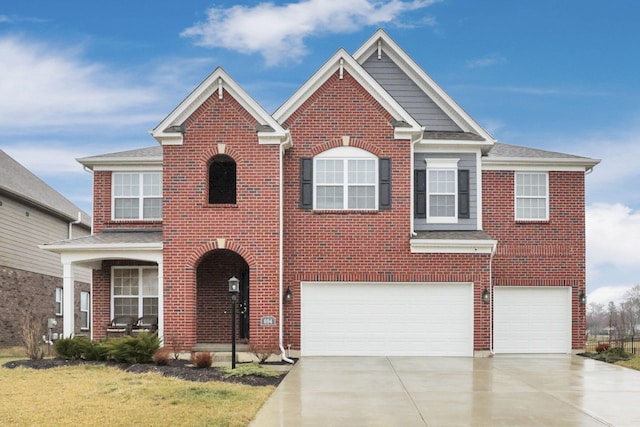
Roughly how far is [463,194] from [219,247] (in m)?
7.95

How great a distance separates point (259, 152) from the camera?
2191 centimetres

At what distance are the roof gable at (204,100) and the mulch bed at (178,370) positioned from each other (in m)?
6.51

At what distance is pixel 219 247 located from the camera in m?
21.8

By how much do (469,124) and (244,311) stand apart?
9441 mm

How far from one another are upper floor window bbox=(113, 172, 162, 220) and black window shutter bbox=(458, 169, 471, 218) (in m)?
9.73

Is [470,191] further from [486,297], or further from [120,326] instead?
[120,326]

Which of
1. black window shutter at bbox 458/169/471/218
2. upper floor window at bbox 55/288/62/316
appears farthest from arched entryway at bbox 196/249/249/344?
upper floor window at bbox 55/288/62/316

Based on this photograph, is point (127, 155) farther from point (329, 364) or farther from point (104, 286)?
point (329, 364)

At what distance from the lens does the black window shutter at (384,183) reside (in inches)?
902

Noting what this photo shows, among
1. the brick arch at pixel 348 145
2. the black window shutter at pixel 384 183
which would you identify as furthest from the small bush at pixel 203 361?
the brick arch at pixel 348 145

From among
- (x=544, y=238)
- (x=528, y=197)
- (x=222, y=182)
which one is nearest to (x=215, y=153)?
(x=222, y=182)

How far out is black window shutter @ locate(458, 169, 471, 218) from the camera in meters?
24.1

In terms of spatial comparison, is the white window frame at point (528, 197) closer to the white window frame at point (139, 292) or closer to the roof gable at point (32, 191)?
the white window frame at point (139, 292)

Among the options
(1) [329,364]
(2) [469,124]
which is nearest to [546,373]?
(1) [329,364]
